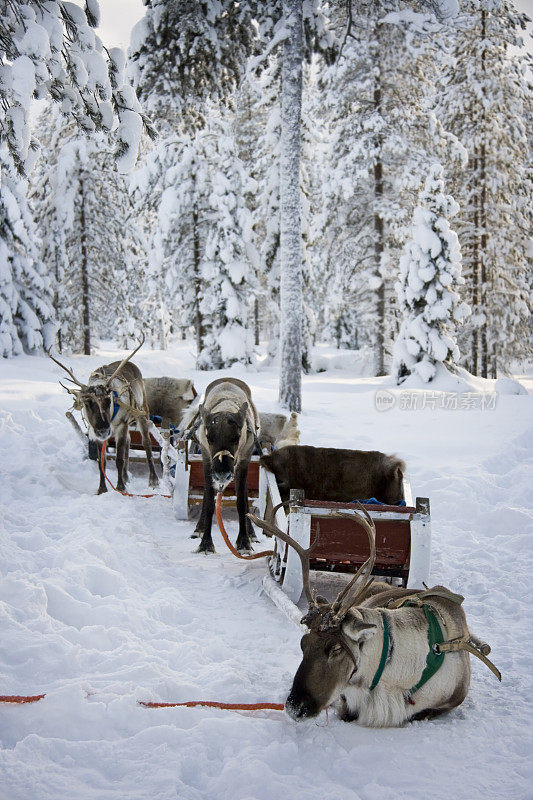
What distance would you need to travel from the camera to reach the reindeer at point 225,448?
5719 mm

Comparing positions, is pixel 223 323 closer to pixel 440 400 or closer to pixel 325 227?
pixel 325 227

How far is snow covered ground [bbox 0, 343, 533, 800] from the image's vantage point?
8.39 ft

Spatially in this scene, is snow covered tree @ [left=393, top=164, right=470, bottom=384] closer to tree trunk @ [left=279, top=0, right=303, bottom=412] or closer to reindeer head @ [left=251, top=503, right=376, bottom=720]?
tree trunk @ [left=279, top=0, right=303, bottom=412]

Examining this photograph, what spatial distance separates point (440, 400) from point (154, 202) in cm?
1501

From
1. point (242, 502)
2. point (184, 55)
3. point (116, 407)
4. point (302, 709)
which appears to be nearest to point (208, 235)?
point (184, 55)

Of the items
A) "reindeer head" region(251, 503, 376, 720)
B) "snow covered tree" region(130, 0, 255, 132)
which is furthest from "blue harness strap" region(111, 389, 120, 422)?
"snow covered tree" region(130, 0, 255, 132)

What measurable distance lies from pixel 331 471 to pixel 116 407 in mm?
3656

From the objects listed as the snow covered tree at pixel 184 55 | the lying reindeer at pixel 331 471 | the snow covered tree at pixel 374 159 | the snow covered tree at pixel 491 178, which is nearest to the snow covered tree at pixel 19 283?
the snow covered tree at pixel 184 55

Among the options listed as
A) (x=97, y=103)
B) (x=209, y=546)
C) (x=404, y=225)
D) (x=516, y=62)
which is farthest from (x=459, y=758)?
(x=516, y=62)

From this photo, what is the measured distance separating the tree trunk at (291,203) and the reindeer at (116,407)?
14.8 feet

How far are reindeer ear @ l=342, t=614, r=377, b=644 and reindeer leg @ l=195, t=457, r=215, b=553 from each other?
128 inches

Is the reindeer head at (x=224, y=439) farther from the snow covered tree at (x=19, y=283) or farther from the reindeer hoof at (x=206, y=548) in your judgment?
the snow covered tree at (x=19, y=283)

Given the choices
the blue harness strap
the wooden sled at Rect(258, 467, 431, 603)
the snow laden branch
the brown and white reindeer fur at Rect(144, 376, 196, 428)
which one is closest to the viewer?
the snow laden branch

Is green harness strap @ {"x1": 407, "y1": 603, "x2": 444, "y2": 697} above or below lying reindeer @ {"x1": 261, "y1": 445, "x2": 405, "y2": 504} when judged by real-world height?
below
